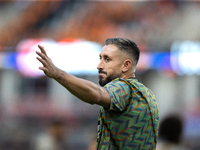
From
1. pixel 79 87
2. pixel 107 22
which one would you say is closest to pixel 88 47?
pixel 107 22

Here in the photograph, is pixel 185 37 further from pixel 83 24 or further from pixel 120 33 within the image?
pixel 83 24

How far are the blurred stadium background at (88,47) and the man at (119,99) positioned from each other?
11.8 m

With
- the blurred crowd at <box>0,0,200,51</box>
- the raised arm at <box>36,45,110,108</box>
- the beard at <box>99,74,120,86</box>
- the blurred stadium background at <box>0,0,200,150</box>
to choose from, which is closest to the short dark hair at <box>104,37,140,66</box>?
the beard at <box>99,74,120,86</box>

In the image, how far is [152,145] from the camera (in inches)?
122

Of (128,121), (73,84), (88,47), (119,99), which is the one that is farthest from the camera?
(88,47)

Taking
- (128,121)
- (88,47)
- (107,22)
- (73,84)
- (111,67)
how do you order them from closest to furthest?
(73,84) → (128,121) → (111,67) → (88,47) → (107,22)

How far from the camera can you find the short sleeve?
282cm

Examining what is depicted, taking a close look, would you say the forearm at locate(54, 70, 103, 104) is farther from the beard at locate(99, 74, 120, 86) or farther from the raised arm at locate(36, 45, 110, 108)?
the beard at locate(99, 74, 120, 86)

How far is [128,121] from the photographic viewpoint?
2.96 meters

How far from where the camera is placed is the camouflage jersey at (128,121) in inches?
116

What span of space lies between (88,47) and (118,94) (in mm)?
13402

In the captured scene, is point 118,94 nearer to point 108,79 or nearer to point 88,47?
point 108,79

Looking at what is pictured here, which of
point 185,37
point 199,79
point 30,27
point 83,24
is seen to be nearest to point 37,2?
point 30,27

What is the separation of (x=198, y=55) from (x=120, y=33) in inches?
135
